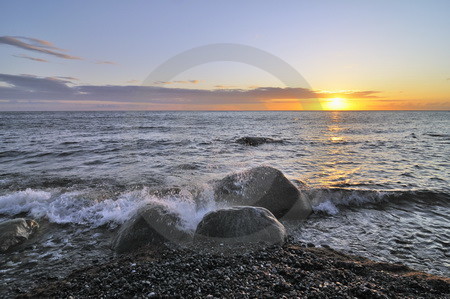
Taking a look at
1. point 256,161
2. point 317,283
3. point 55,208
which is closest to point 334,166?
point 256,161

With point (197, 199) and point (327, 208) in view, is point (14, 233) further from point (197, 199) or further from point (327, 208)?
point (327, 208)

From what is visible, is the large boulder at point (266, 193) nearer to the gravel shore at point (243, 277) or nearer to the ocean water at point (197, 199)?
the ocean water at point (197, 199)

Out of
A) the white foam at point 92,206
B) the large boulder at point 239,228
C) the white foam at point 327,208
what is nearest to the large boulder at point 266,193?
the white foam at point 327,208

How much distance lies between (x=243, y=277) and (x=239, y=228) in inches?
65.0

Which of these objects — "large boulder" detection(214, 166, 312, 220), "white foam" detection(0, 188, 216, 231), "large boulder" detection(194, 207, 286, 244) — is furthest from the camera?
"large boulder" detection(214, 166, 312, 220)

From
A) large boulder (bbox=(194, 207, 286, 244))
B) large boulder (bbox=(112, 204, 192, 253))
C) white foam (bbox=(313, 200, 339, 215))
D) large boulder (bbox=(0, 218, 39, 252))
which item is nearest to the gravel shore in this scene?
large boulder (bbox=(194, 207, 286, 244))

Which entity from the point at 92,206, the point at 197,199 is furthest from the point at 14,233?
the point at 197,199

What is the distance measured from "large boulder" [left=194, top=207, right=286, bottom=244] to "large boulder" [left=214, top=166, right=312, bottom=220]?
A: 1.97m

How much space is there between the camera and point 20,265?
5582mm

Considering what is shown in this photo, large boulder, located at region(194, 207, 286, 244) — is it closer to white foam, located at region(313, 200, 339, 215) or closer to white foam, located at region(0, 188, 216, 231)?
white foam, located at region(0, 188, 216, 231)

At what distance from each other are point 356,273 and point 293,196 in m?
3.87

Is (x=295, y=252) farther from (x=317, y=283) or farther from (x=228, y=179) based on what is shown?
(x=228, y=179)

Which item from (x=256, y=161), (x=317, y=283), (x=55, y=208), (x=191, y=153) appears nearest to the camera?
(x=317, y=283)

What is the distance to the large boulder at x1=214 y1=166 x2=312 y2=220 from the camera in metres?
8.61
